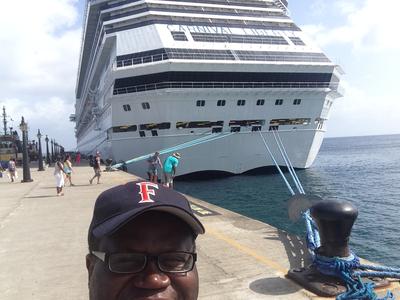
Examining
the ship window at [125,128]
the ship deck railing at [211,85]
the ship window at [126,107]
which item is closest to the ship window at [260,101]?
the ship deck railing at [211,85]

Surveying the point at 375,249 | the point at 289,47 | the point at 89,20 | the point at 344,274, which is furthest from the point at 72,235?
the point at 89,20

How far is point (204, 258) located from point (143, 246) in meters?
4.31

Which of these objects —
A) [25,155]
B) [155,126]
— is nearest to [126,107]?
[155,126]

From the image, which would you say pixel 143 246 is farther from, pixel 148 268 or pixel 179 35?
pixel 179 35

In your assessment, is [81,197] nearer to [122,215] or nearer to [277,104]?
[122,215]

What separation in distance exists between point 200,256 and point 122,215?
4.53 metres

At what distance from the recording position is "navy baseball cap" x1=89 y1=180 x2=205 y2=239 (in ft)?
5.26

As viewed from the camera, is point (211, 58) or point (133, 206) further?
point (211, 58)

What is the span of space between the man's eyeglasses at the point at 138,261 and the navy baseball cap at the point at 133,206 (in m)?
0.11

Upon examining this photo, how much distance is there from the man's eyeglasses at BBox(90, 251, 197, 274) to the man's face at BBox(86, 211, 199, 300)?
2 centimetres

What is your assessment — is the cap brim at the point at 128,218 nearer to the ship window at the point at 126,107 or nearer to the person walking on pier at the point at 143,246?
the person walking on pier at the point at 143,246

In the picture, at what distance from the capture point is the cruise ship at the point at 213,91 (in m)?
24.3

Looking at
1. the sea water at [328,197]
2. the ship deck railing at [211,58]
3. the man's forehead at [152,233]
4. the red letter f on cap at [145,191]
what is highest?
the ship deck railing at [211,58]

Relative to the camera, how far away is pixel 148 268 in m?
1.62
